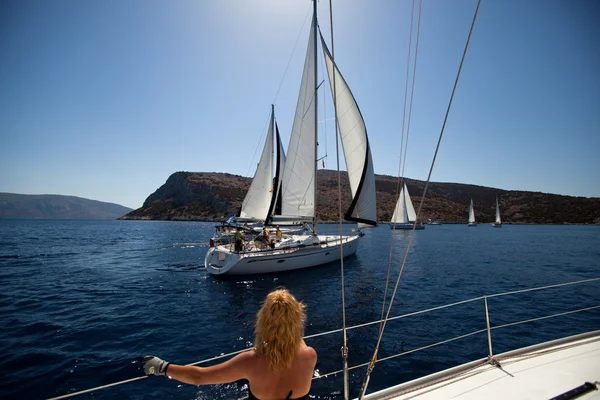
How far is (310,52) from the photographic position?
58.7ft

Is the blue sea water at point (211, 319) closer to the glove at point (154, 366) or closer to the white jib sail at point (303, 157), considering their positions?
the glove at point (154, 366)

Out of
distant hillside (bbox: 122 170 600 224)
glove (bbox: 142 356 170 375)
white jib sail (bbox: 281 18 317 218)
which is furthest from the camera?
distant hillside (bbox: 122 170 600 224)

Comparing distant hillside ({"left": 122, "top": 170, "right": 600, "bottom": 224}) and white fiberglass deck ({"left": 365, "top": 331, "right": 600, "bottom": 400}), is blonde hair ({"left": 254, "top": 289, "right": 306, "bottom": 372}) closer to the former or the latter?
white fiberglass deck ({"left": 365, "top": 331, "right": 600, "bottom": 400})

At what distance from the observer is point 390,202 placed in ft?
335

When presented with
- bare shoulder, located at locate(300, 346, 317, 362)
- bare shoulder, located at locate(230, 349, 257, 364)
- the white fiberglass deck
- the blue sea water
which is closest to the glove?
bare shoulder, located at locate(230, 349, 257, 364)

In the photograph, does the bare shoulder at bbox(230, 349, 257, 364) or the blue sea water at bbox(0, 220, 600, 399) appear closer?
the bare shoulder at bbox(230, 349, 257, 364)

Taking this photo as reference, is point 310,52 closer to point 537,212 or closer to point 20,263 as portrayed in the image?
point 20,263

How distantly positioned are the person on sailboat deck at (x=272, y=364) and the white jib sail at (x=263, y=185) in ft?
77.5

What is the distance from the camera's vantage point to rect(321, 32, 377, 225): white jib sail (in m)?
16.2

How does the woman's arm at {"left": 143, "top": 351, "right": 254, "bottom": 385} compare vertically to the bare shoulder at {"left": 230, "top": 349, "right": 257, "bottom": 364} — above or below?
below

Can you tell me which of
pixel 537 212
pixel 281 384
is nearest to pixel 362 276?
pixel 281 384

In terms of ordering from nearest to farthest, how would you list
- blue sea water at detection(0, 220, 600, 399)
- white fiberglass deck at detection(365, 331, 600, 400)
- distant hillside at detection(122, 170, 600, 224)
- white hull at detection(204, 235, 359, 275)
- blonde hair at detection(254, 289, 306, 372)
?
blonde hair at detection(254, 289, 306, 372), white fiberglass deck at detection(365, 331, 600, 400), blue sea water at detection(0, 220, 600, 399), white hull at detection(204, 235, 359, 275), distant hillside at detection(122, 170, 600, 224)

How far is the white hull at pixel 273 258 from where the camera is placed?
595 inches

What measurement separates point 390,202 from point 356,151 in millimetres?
91089
